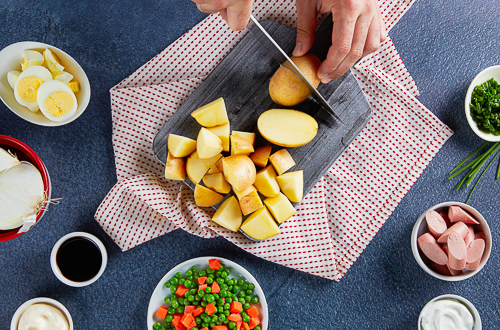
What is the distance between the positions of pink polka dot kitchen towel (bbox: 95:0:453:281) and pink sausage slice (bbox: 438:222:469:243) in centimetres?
25

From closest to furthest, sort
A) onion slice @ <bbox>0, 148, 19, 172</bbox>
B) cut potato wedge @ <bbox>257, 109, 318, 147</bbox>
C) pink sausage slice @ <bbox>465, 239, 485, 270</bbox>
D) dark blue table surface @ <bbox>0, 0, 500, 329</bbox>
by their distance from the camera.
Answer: onion slice @ <bbox>0, 148, 19, 172</bbox>, cut potato wedge @ <bbox>257, 109, 318, 147</bbox>, pink sausage slice @ <bbox>465, 239, 485, 270</bbox>, dark blue table surface @ <bbox>0, 0, 500, 329</bbox>

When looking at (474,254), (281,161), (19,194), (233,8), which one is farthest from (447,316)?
(19,194)

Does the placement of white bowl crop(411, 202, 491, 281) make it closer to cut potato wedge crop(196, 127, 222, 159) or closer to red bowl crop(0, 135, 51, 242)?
cut potato wedge crop(196, 127, 222, 159)

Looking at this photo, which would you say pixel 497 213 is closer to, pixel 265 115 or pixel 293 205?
pixel 293 205

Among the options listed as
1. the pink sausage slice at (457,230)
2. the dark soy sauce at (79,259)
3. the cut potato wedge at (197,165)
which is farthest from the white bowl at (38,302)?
the pink sausage slice at (457,230)

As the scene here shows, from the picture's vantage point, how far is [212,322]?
1.71 metres

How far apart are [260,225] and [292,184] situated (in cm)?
23

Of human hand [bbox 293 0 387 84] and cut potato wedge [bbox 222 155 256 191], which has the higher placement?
human hand [bbox 293 0 387 84]

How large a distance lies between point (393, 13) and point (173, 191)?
4.52 feet

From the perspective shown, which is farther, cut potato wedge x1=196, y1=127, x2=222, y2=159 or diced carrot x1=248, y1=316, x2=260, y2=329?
diced carrot x1=248, y1=316, x2=260, y2=329

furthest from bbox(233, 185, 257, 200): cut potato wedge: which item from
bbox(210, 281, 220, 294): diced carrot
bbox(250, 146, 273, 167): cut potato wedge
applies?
bbox(210, 281, 220, 294): diced carrot

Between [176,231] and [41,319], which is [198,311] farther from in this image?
[41,319]

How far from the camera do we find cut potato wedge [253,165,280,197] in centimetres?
157

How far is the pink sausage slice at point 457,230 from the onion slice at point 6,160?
1896 mm
